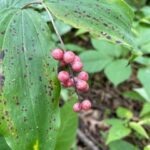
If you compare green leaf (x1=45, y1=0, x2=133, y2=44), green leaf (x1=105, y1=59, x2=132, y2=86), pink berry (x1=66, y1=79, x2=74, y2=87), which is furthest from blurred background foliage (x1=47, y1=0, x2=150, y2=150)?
pink berry (x1=66, y1=79, x2=74, y2=87)

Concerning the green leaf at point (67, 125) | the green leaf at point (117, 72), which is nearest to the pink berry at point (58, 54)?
the green leaf at point (67, 125)

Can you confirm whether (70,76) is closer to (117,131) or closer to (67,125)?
(67,125)

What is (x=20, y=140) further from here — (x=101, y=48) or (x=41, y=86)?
(x=101, y=48)

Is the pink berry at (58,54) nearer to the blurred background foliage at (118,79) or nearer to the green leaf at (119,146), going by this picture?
the blurred background foliage at (118,79)

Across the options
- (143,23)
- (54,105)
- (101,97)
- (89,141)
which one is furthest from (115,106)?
(54,105)

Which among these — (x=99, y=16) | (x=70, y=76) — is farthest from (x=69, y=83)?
(x=99, y=16)

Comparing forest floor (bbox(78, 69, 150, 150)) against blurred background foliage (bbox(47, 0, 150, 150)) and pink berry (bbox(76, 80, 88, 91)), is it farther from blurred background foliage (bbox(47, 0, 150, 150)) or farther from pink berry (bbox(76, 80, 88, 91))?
pink berry (bbox(76, 80, 88, 91))
